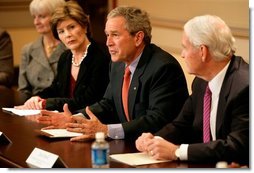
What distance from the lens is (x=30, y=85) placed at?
5.07m

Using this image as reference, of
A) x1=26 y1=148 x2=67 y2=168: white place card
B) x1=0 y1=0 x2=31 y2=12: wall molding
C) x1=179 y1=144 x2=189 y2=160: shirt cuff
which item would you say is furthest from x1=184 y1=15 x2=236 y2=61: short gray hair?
x1=0 y1=0 x2=31 y2=12: wall molding

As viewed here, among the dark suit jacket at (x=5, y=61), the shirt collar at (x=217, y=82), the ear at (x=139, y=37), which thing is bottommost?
the dark suit jacket at (x=5, y=61)

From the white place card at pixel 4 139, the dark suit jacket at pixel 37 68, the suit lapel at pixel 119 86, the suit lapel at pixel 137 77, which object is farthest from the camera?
the dark suit jacket at pixel 37 68

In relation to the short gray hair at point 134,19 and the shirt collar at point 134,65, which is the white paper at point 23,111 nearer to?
the shirt collar at point 134,65

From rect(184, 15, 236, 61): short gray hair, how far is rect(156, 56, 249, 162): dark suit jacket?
8 cm

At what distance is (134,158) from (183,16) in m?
2.39

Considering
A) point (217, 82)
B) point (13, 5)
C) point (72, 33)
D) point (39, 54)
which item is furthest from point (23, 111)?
point (13, 5)

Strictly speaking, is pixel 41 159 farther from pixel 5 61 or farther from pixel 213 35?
pixel 5 61

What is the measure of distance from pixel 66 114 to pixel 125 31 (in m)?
0.54

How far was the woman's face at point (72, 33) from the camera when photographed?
427 cm

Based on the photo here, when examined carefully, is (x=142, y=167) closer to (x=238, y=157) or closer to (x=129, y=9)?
(x=238, y=157)

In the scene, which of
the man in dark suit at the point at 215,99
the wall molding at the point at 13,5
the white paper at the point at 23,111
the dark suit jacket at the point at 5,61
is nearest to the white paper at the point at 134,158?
the man in dark suit at the point at 215,99

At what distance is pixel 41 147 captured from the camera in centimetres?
314

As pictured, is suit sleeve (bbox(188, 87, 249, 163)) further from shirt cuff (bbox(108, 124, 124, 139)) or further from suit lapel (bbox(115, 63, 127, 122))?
suit lapel (bbox(115, 63, 127, 122))
